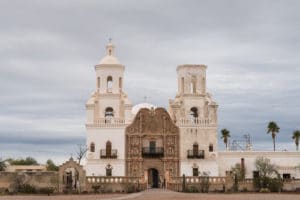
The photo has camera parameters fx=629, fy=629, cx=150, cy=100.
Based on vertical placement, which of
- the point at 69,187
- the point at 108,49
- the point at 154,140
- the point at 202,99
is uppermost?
the point at 108,49

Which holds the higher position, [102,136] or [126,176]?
[102,136]

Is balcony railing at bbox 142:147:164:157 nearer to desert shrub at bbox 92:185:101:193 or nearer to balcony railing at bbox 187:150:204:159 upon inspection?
balcony railing at bbox 187:150:204:159

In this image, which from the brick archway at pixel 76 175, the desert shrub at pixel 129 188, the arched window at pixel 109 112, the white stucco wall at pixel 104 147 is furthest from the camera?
the arched window at pixel 109 112

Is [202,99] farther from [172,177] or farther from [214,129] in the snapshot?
[172,177]

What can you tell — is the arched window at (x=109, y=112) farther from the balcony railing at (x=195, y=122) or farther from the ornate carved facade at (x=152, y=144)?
the balcony railing at (x=195, y=122)

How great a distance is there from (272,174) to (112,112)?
65.9ft

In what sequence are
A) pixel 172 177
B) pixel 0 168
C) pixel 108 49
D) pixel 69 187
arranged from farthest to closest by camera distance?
1. pixel 0 168
2. pixel 108 49
3. pixel 172 177
4. pixel 69 187

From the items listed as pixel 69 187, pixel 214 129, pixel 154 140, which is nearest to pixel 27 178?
pixel 69 187

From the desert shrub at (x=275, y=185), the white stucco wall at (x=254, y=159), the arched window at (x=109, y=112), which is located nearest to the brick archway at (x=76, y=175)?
the arched window at (x=109, y=112)

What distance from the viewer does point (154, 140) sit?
2913 inches

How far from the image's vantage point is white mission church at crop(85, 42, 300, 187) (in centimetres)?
7250

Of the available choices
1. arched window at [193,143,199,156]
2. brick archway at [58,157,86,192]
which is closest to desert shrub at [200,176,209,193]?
arched window at [193,143,199,156]

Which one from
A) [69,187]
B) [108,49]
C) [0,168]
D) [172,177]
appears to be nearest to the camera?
[69,187]

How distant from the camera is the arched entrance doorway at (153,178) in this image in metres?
75.3
